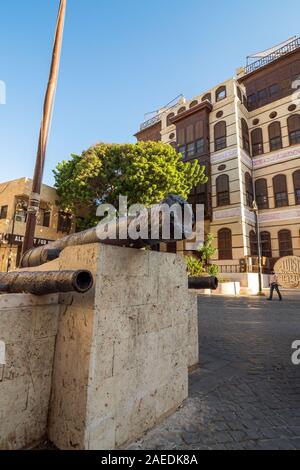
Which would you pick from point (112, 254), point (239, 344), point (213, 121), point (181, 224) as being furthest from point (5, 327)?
point (213, 121)

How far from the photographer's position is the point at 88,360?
2.13m

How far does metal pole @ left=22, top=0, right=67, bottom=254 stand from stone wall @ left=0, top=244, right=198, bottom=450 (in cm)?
307

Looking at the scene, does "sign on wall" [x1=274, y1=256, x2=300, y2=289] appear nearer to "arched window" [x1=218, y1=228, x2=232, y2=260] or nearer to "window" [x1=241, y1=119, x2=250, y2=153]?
"arched window" [x1=218, y1=228, x2=232, y2=260]

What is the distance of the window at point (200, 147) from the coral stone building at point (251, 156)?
98 millimetres

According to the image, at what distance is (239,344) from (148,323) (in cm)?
404

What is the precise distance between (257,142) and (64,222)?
19635 millimetres

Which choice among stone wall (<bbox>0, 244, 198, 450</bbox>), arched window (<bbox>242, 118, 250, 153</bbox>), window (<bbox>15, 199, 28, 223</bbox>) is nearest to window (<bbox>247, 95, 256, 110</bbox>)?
arched window (<bbox>242, 118, 250, 153</bbox>)

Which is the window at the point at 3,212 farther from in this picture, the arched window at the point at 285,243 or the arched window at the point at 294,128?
the arched window at the point at 294,128

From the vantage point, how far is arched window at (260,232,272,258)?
2180 centimetres

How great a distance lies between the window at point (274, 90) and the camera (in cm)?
2331

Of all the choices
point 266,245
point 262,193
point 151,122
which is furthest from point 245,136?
point 151,122

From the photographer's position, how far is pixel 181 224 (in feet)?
7.14
